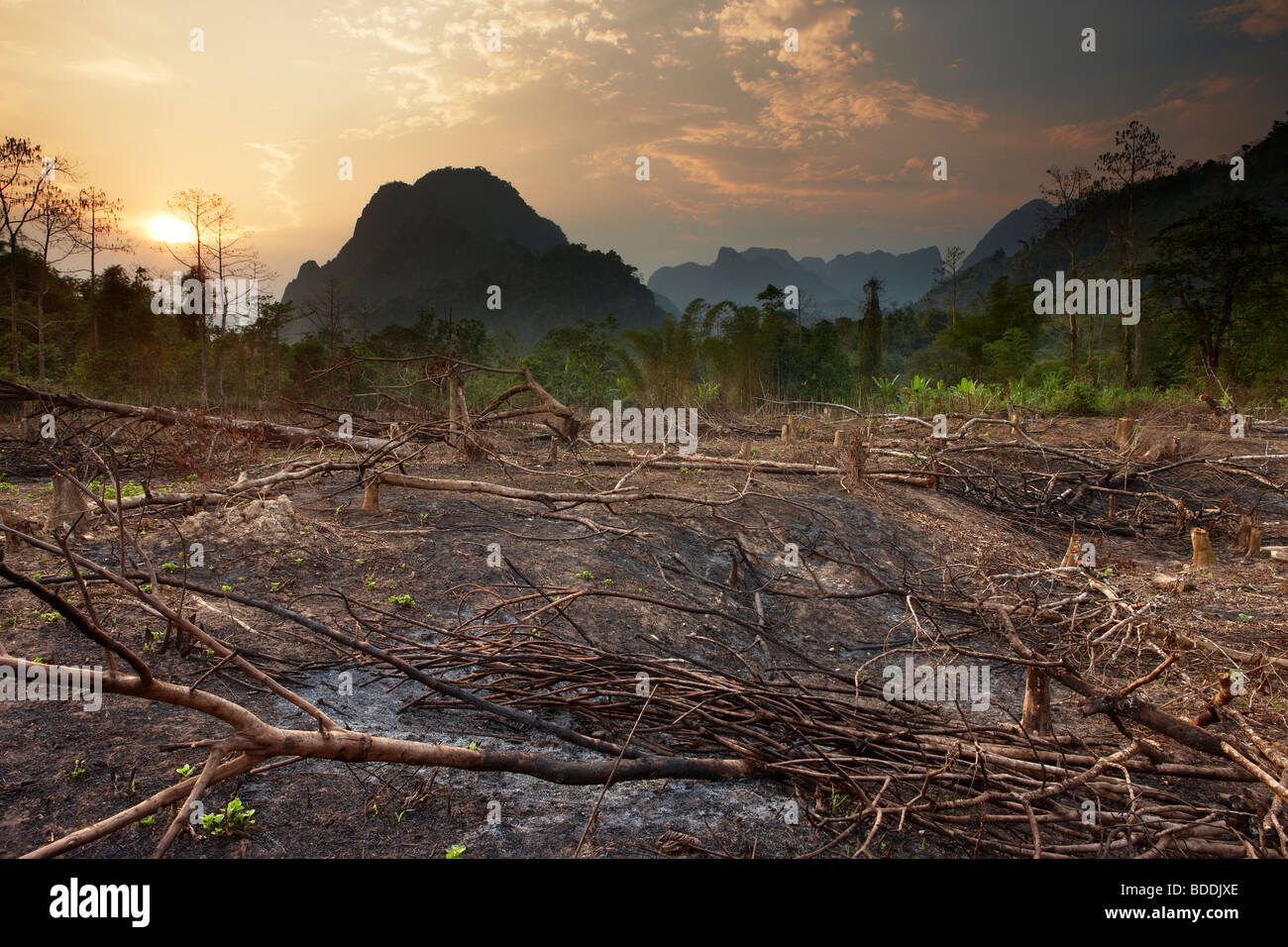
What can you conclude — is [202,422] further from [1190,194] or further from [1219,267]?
[1190,194]

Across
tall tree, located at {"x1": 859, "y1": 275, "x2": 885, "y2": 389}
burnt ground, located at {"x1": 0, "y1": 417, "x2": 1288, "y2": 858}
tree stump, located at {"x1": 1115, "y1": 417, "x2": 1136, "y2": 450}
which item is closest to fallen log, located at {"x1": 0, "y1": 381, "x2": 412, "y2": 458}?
burnt ground, located at {"x1": 0, "y1": 417, "x2": 1288, "y2": 858}

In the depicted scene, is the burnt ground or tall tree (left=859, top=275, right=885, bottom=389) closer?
the burnt ground

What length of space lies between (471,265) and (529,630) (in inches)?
4733

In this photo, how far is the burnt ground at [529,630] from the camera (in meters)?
2.57

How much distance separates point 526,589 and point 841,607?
3.17 m

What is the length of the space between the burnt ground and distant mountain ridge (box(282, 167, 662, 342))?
228 feet

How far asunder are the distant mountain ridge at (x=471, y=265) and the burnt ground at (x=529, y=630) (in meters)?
69.6

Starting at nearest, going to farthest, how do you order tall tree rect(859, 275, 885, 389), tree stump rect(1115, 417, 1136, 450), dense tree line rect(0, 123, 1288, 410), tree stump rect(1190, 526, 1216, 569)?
tree stump rect(1190, 526, 1216, 569)
tree stump rect(1115, 417, 1136, 450)
dense tree line rect(0, 123, 1288, 410)
tall tree rect(859, 275, 885, 389)

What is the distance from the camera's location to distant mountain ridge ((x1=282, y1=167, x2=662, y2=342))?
9606cm

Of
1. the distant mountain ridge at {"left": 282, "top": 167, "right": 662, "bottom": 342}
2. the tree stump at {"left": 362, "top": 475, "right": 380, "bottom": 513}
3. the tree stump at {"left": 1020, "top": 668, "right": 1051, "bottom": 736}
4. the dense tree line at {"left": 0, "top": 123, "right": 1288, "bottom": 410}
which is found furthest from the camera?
the distant mountain ridge at {"left": 282, "top": 167, "right": 662, "bottom": 342}

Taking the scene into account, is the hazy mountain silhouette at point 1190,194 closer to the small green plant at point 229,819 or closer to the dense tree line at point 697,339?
the dense tree line at point 697,339

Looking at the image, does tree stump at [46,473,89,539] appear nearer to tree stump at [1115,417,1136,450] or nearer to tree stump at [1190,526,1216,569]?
tree stump at [1190,526,1216,569]

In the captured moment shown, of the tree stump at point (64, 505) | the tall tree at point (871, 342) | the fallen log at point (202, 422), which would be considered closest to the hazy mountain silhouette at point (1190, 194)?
the tall tree at point (871, 342)

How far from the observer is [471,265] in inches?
4505
